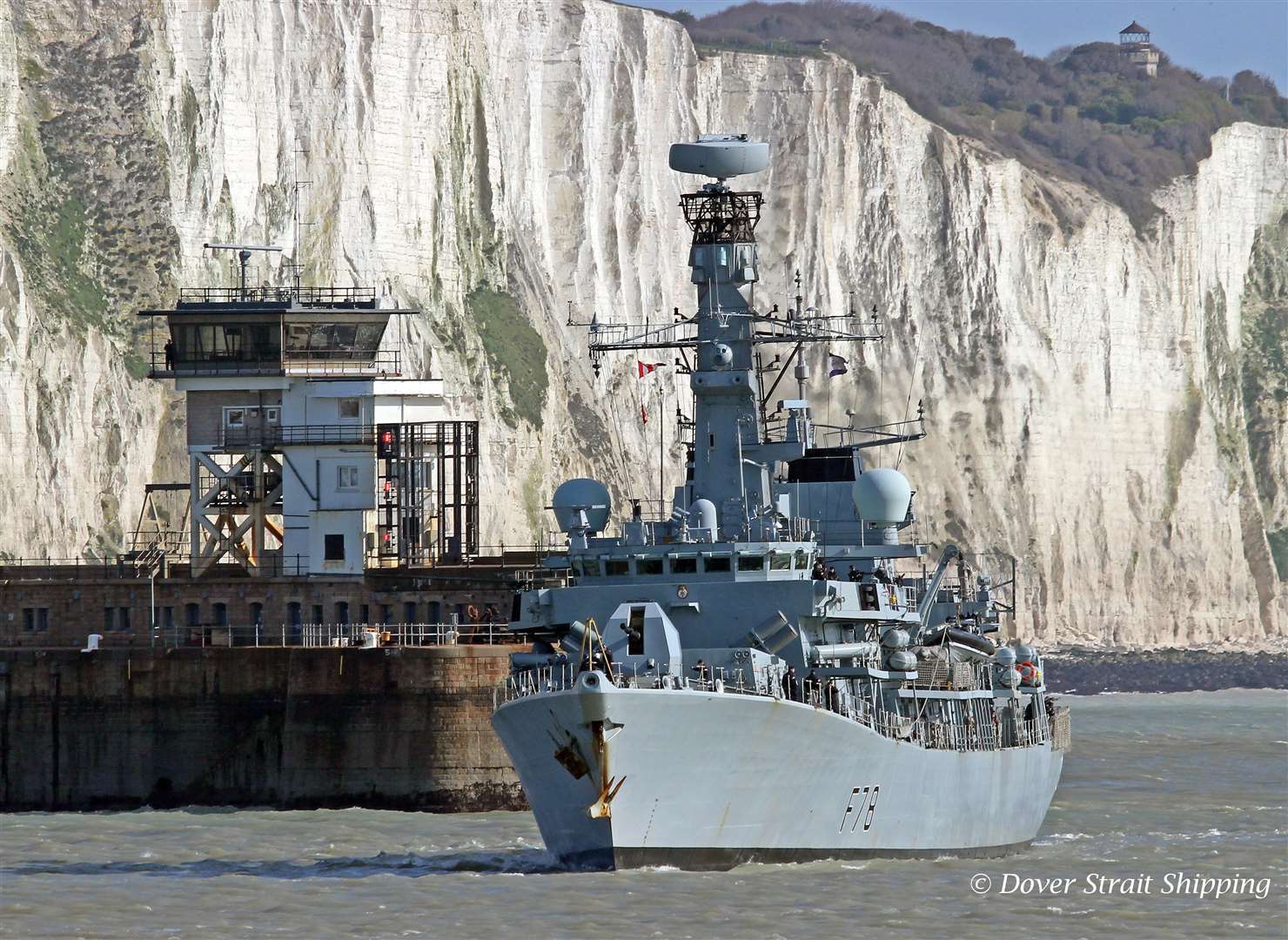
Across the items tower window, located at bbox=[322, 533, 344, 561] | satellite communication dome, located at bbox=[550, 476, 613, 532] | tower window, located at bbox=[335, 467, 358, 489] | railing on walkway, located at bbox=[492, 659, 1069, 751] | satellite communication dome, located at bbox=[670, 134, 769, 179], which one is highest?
satellite communication dome, located at bbox=[670, 134, 769, 179]

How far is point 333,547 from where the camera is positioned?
6831cm

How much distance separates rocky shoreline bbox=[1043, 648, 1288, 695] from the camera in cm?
12938

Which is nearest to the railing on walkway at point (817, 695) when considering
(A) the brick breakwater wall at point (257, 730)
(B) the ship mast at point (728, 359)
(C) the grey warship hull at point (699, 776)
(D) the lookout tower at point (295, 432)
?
(C) the grey warship hull at point (699, 776)

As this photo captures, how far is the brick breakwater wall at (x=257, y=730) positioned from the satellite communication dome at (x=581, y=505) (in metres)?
10.0

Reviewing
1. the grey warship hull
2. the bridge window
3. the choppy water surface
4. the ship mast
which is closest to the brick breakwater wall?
the choppy water surface

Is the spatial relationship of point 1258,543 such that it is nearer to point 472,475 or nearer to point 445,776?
point 472,475

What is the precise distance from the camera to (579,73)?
458 feet

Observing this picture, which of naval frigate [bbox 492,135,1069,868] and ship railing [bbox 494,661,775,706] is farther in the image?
ship railing [bbox 494,661,775,706]

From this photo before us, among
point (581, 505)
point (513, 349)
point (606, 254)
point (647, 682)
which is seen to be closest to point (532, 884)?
point (647, 682)

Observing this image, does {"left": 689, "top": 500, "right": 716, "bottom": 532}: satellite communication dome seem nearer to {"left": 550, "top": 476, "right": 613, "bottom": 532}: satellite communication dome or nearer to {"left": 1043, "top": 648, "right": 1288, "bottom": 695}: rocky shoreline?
{"left": 550, "top": 476, "right": 613, "bottom": 532}: satellite communication dome

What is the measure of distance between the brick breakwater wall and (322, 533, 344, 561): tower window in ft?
25.3

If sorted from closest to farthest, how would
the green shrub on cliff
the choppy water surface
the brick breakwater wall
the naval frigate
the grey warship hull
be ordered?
the choppy water surface
the grey warship hull
the naval frigate
the brick breakwater wall
the green shrub on cliff

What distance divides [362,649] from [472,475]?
1255 centimetres

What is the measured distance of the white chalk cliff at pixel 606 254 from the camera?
102 m
